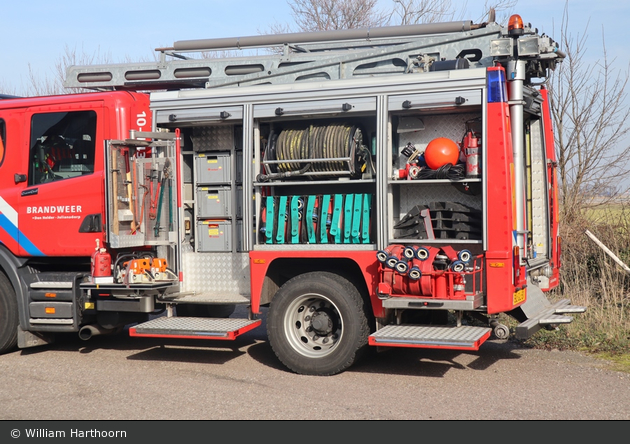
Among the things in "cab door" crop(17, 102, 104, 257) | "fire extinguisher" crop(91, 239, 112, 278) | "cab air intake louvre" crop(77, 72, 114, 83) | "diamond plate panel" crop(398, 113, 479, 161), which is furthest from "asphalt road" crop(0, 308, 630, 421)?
"cab air intake louvre" crop(77, 72, 114, 83)

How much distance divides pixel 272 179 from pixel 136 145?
1.54 meters

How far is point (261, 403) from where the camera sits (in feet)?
20.5

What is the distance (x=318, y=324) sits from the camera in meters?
7.41

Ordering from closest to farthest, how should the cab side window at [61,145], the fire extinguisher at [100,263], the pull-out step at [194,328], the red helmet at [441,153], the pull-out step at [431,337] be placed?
the pull-out step at [431,337] < the red helmet at [441,153] < the pull-out step at [194,328] < the fire extinguisher at [100,263] < the cab side window at [61,145]

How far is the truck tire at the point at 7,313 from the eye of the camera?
27.7ft

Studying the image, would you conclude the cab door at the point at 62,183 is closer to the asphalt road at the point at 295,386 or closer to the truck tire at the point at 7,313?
the truck tire at the point at 7,313

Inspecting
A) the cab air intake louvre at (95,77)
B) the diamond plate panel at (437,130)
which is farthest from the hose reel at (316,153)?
the cab air intake louvre at (95,77)

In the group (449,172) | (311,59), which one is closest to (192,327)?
(449,172)

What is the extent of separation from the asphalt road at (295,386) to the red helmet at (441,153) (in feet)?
6.80

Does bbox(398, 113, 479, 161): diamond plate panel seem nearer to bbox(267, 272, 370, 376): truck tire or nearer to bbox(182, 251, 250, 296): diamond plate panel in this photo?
bbox(267, 272, 370, 376): truck tire

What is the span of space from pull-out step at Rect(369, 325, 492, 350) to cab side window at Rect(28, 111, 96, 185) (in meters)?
3.73

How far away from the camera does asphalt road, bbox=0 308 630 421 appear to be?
5.95 meters

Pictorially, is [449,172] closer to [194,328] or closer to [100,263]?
[194,328]

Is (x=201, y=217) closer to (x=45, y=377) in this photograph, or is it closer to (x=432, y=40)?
(x=45, y=377)
